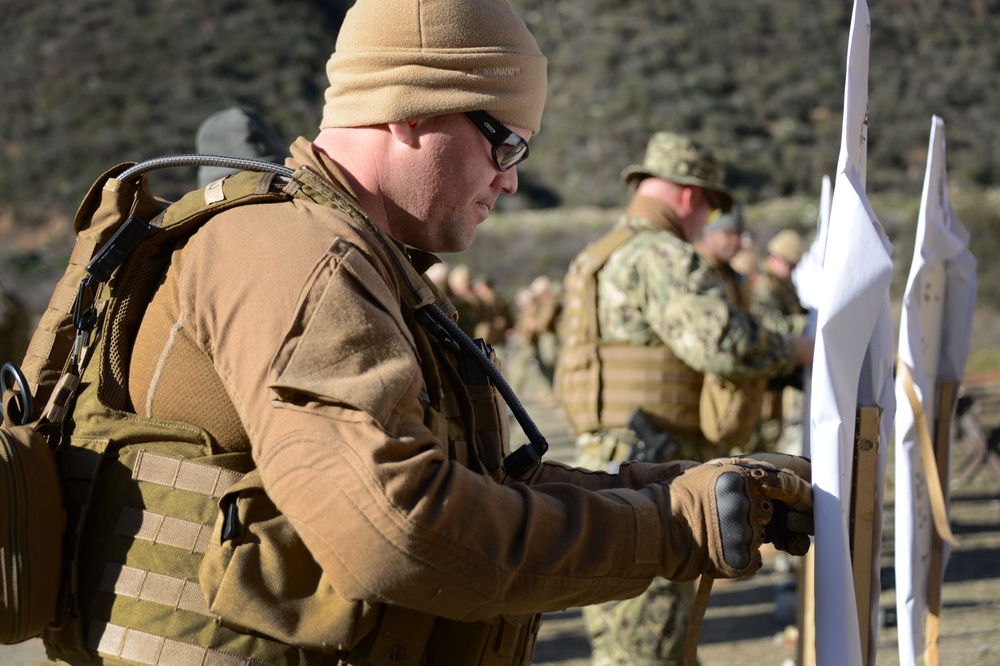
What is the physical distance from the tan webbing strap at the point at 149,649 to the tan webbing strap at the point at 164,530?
16cm

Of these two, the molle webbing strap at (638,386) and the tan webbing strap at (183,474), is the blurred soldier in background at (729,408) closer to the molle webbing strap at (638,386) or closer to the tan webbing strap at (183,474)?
the molle webbing strap at (638,386)

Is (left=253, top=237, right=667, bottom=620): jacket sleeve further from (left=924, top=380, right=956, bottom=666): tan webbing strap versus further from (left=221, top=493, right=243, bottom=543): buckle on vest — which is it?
(left=924, top=380, right=956, bottom=666): tan webbing strap

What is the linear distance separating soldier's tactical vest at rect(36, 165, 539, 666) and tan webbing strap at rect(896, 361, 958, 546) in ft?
5.09

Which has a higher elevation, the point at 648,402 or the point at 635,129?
the point at 648,402

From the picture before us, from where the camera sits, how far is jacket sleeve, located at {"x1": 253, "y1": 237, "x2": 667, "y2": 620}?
64.4 inches

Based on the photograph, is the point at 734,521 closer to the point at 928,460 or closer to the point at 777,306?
the point at 928,460

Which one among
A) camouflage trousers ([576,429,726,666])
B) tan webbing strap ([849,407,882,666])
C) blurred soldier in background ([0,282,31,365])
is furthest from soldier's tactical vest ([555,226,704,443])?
blurred soldier in background ([0,282,31,365])

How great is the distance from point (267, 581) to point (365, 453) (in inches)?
14.1

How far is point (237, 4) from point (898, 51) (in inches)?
920

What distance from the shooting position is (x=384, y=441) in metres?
1.63

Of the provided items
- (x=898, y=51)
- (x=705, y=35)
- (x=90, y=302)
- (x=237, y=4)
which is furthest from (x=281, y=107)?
(x=90, y=302)

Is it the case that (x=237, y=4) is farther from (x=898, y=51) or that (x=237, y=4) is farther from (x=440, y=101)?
(x=440, y=101)

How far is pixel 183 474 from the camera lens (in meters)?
1.93

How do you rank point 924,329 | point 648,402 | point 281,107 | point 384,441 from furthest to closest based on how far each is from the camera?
point 281,107 → point 648,402 → point 924,329 → point 384,441
